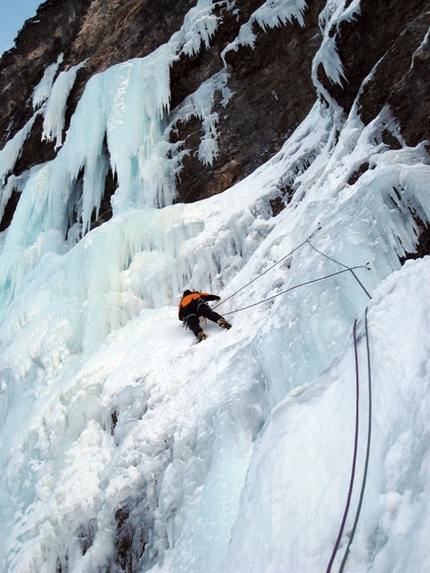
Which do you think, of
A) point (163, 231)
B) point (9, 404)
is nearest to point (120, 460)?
point (9, 404)

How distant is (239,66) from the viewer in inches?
378

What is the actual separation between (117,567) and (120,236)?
16.4 feet

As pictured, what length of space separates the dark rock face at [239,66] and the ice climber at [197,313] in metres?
2.52

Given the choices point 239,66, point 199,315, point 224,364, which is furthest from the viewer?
point 239,66

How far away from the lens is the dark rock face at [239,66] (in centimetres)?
507

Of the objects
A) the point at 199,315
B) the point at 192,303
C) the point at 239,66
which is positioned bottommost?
the point at 199,315

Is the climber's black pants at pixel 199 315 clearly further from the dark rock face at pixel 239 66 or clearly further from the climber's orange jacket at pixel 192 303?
the dark rock face at pixel 239 66

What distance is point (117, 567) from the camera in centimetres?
387

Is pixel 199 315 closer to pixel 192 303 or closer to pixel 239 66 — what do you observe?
pixel 192 303

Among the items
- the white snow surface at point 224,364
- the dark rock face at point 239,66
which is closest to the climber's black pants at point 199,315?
the white snow surface at point 224,364

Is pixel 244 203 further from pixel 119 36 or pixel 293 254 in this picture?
pixel 119 36

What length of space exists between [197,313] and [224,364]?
4.64 feet

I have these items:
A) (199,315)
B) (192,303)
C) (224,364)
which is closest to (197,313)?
(199,315)

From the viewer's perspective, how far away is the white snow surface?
5.99 ft
